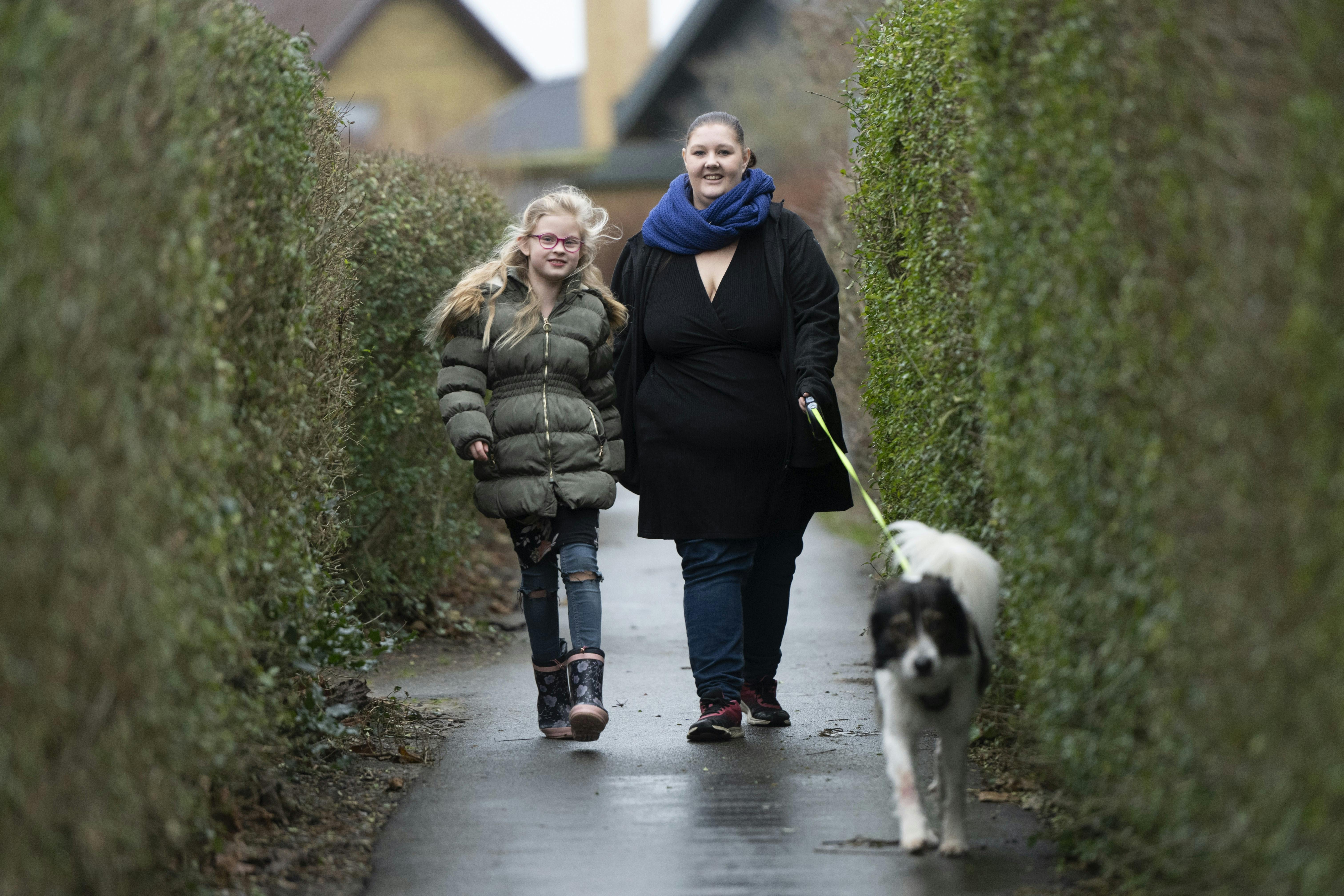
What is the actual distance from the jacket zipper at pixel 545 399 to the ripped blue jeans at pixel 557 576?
158 millimetres

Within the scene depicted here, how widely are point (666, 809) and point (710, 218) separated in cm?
223

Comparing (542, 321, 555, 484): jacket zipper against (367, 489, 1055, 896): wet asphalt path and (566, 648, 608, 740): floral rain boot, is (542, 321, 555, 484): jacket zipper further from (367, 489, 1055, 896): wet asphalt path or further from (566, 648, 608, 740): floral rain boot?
(367, 489, 1055, 896): wet asphalt path

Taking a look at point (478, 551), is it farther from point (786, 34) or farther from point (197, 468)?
point (786, 34)

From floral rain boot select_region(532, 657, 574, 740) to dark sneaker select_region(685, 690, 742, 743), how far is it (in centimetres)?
48

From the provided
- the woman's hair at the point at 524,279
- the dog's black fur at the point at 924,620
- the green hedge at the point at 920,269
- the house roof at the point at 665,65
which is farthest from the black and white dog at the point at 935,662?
the house roof at the point at 665,65

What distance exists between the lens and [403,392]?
7906mm

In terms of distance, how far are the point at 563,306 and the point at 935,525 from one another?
1.62m

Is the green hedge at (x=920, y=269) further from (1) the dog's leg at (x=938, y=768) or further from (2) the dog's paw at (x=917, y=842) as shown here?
(2) the dog's paw at (x=917, y=842)

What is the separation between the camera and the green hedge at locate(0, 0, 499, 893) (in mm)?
2783

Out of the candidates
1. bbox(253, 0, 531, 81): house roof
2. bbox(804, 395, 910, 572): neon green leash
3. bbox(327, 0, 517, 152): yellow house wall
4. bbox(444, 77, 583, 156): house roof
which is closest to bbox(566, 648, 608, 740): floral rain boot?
bbox(804, 395, 910, 572): neon green leash

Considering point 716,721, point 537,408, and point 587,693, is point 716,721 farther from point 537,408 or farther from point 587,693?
point 537,408

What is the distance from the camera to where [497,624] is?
29.2 ft

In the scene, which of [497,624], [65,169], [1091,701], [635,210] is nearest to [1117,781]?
[1091,701]

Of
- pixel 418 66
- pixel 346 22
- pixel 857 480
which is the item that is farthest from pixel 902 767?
pixel 418 66
